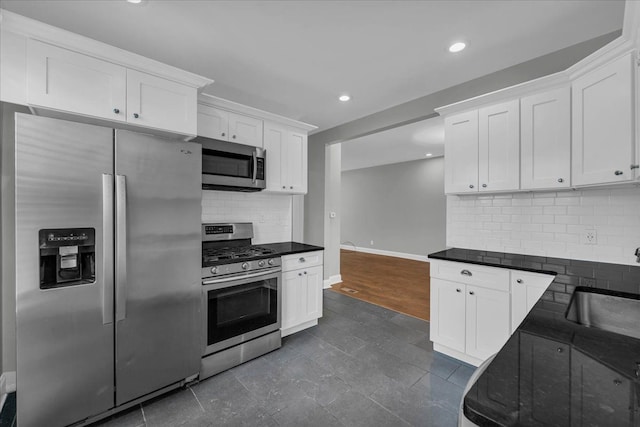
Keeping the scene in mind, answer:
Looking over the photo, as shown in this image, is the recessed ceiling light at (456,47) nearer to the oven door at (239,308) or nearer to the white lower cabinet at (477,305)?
the white lower cabinet at (477,305)

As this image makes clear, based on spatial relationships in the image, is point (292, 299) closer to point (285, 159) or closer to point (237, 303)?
point (237, 303)

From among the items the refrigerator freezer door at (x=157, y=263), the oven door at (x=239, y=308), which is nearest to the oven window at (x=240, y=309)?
the oven door at (x=239, y=308)

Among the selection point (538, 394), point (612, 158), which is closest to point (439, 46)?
point (612, 158)

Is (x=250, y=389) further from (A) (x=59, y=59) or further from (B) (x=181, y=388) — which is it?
(A) (x=59, y=59)

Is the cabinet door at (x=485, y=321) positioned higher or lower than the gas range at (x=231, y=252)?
lower

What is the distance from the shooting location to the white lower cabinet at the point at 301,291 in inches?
111

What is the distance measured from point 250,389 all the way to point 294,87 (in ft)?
9.72

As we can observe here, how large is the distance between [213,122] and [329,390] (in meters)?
2.58

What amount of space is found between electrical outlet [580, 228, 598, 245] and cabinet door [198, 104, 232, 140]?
3.31 m

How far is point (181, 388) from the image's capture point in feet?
6.86

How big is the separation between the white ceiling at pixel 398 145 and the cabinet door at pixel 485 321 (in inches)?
107

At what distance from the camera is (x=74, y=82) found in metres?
1.78

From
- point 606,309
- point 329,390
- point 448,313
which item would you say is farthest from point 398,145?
point 329,390

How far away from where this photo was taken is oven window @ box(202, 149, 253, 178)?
253 centimetres
